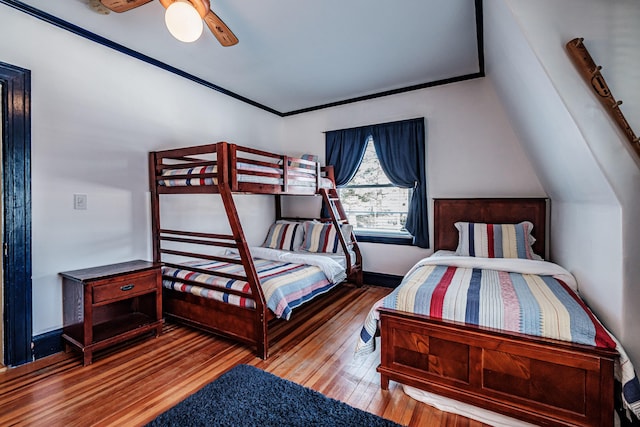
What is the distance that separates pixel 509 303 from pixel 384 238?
2.25 meters

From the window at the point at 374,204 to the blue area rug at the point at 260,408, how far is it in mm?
2414

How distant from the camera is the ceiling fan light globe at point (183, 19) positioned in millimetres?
1587

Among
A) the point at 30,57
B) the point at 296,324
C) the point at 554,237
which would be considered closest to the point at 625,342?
the point at 554,237

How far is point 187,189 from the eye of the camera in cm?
254

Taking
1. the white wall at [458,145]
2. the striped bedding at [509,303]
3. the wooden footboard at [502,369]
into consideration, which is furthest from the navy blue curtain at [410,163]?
the wooden footboard at [502,369]

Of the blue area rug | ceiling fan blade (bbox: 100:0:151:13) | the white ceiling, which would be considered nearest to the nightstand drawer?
the blue area rug

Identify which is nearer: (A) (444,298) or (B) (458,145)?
(A) (444,298)

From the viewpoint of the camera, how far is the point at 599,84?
4.07 ft

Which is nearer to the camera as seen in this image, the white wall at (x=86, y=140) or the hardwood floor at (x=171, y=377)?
the hardwood floor at (x=171, y=377)

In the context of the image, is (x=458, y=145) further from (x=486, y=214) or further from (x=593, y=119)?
(x=593, y=119)

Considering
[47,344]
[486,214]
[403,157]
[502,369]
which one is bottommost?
[47,344]

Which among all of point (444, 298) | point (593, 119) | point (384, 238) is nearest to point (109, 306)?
point (444, 298)

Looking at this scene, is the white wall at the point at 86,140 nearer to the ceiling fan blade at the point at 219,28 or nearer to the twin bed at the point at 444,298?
the twin bed at the point at 444,298

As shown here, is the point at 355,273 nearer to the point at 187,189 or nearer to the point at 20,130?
the point at 187,189
